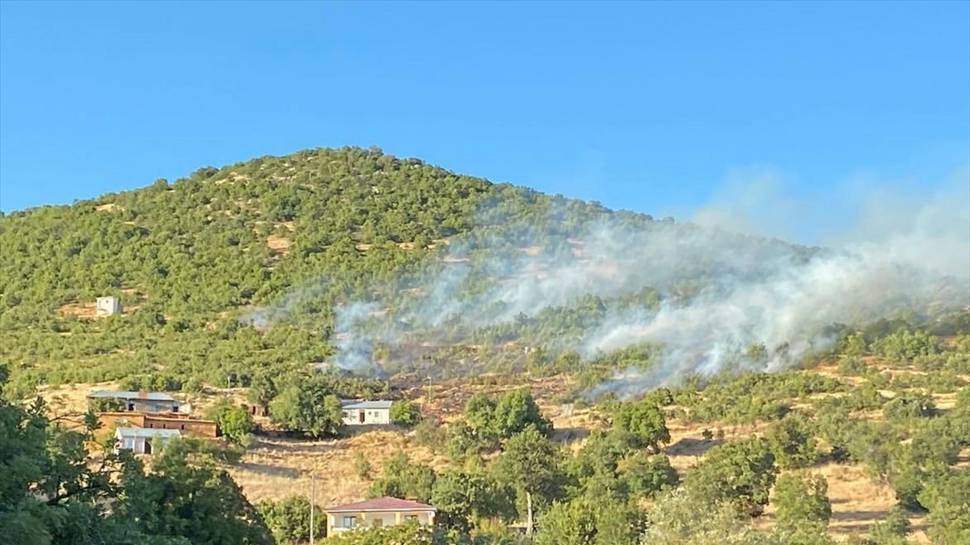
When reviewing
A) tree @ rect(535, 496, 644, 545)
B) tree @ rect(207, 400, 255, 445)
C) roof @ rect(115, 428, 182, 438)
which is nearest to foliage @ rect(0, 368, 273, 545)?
tree @ rect(535, 496, 644, 545)

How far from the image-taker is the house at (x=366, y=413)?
2379 inches

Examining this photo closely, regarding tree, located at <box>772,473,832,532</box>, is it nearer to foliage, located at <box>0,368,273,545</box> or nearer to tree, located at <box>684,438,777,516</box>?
tree, located at <box>684,438,777,516</box>

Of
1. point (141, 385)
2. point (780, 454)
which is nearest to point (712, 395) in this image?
point (780, 454)

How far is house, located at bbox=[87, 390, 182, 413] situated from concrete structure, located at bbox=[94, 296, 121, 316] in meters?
30.0

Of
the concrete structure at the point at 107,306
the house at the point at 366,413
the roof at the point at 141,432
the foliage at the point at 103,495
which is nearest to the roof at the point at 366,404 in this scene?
the house at the point at 366,413

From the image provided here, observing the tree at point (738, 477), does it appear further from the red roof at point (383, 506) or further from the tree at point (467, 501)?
the red roof at point (383, 506)

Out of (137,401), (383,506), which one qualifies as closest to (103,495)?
(383,506)

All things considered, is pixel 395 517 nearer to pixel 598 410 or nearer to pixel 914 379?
pixel 598 410

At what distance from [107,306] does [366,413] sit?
37.8m

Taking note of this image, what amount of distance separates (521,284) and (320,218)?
24819mm

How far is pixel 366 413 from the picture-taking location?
201ft

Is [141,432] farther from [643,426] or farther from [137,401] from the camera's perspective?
[643,426]

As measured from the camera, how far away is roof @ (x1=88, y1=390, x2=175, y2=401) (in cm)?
5912

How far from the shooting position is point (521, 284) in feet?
326
